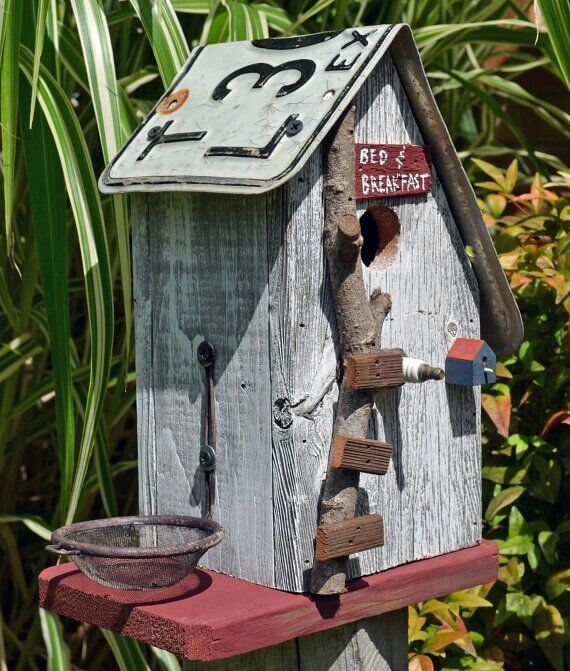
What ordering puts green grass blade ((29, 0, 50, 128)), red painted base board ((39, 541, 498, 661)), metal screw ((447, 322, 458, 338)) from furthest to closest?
1. metal screw ((447, 322, 458, 338))
2. green grass blade ((29, 0, 50, 128))
3. red painted base board ((39, 541, 498, 661))

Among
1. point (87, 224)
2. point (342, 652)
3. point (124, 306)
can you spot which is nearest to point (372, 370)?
point (342, 652)

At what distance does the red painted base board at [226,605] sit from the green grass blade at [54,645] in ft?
1.38

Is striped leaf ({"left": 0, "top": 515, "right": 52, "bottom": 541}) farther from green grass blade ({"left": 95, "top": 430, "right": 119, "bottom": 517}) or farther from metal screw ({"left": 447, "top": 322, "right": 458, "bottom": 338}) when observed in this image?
metal screw ({"left": 447, "top": 322, "right": 458, "bottom": 338})

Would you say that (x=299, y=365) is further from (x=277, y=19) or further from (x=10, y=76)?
(x=277, y=19)

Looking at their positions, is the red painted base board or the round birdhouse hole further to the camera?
the round birdhouse hole

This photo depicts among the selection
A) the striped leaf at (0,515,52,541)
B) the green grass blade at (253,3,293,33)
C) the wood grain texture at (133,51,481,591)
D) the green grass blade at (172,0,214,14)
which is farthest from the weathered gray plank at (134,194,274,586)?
the green grass blade at (253,3,293,33)

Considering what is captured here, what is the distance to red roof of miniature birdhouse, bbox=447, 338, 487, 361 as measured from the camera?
177cm

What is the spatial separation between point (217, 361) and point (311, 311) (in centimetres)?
17

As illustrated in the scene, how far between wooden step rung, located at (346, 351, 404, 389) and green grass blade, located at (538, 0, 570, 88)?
22.0 inches

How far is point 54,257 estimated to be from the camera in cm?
189

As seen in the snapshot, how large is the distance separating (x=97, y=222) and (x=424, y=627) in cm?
95

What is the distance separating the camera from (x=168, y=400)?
175 cm

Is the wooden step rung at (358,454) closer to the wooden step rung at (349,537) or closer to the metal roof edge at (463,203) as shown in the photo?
the wooden step rung at (349,537)

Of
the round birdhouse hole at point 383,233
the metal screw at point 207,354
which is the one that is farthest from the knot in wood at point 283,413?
the round birdhouse hole at point 383,233
